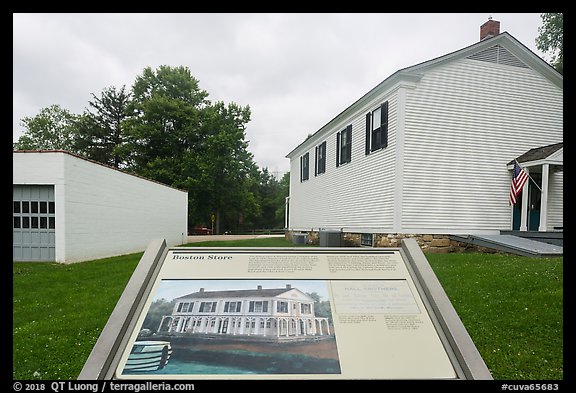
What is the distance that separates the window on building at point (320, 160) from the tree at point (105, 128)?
24.8 metres

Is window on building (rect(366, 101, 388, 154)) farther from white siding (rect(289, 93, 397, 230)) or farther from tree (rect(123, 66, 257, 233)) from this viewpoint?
tree (rect(123, 66, 257, 233))

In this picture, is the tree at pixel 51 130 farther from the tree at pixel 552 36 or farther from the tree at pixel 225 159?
the tree at pixel 552 36

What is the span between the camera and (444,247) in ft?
38.4

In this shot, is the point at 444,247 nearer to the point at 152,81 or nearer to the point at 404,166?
the point at 404,166

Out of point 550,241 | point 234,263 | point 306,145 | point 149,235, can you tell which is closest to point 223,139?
point 306,145

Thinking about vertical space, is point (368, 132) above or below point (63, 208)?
above

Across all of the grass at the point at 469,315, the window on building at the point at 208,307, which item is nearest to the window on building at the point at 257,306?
the window on building at the point at 208,307

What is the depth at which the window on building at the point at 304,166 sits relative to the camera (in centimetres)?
2229

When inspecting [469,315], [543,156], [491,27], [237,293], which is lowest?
[469,315]

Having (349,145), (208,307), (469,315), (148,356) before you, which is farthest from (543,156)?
(148,356)

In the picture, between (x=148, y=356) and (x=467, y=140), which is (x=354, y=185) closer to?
(x=467, y=140)

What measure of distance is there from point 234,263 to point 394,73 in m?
10.3

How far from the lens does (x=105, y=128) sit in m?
39.8

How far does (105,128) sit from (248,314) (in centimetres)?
4300
